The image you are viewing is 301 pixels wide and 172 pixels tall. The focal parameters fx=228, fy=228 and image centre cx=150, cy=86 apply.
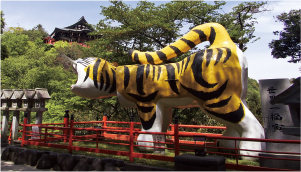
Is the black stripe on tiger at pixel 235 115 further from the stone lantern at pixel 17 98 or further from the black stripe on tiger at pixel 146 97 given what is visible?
the stone lantern at pixel 17 98

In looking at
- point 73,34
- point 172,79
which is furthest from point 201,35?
point 73,34

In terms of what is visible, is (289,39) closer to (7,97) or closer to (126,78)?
(126,78)

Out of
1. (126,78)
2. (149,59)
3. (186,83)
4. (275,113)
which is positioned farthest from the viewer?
(149,59)

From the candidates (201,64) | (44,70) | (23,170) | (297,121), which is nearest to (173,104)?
(201,64)

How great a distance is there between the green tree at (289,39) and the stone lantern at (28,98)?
13.8 meters

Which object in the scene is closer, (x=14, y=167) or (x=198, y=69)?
(x=198, y=69)

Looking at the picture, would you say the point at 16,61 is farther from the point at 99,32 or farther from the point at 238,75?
the point at 238,75

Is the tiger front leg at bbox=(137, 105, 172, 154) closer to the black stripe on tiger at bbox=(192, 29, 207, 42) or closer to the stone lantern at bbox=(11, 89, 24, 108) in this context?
the black stripe on tiger at bbox=(192, 29, 207, 42)

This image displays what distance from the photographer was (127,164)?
4.81 m

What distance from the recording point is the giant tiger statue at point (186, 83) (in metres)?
4.98

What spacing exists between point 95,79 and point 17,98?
3080mm

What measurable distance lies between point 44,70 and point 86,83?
39.8ft

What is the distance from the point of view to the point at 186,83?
5457 millimetres

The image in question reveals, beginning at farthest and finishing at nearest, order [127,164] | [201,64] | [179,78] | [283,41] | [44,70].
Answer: [44,70]
[283,41]
[179,78]
[201,64]
[127,164]
